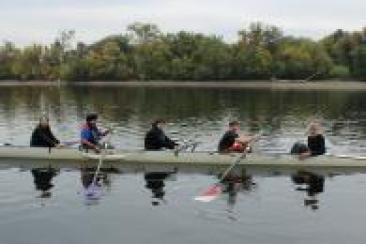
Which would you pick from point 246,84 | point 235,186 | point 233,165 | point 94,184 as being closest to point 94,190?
point 94,184

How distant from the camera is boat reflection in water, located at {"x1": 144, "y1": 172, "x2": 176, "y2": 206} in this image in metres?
27.2

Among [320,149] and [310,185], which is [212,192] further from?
[320,149]

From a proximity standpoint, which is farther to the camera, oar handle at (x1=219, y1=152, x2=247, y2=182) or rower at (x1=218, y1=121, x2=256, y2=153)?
rower at (x1=218, y1=121, x2=256, y2=153)

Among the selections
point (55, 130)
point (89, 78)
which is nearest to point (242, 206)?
point (55, 130)

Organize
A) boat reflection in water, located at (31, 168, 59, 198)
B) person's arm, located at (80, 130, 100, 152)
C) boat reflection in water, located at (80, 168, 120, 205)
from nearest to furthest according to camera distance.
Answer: boat reflection in water, located at (80, 168, 120, 205)
boat reflection in water, located at (31, 168, 59, 198)
person's arm, located at (80, 130, 100, 152)

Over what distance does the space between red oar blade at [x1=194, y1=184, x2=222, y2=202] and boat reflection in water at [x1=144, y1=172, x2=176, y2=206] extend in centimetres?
136

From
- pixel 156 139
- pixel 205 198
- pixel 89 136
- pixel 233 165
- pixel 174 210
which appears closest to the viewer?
pixel 174 210

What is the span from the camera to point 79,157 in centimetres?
3384

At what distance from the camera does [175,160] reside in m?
33.0

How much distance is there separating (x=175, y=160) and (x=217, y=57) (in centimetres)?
13965

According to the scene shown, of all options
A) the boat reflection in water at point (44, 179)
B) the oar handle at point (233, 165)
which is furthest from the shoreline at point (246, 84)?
the boat reflection in water at point (44, 179)

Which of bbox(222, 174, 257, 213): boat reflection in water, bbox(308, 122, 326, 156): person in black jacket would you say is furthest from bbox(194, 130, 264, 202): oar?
bbox(308, 122, 326, 156): person in black jacket

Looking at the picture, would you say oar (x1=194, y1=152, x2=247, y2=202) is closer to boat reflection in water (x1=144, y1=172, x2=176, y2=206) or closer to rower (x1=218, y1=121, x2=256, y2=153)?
boat reflection in water (x1=144, y1=172, x2=176, y2=206)

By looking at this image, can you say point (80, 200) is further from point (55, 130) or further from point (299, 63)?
point (299, 63)
